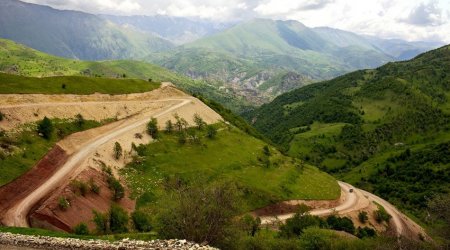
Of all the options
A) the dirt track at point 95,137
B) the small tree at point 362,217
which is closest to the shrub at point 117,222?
the dirt track at point 95,137

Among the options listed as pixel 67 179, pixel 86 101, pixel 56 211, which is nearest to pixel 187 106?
pixel 86 101

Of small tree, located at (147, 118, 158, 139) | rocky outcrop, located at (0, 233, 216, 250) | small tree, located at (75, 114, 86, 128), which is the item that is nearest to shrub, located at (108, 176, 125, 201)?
small tree, located at (75, 114, 86, 128)

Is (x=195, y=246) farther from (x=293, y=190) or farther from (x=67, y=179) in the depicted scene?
(x=293, y=190)

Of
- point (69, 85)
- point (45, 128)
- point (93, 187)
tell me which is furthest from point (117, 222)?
point (69, 85)

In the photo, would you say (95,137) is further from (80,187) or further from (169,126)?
(80,187)

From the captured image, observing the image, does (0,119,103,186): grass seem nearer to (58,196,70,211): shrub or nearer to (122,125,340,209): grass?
(58,196,70,211): shrub
